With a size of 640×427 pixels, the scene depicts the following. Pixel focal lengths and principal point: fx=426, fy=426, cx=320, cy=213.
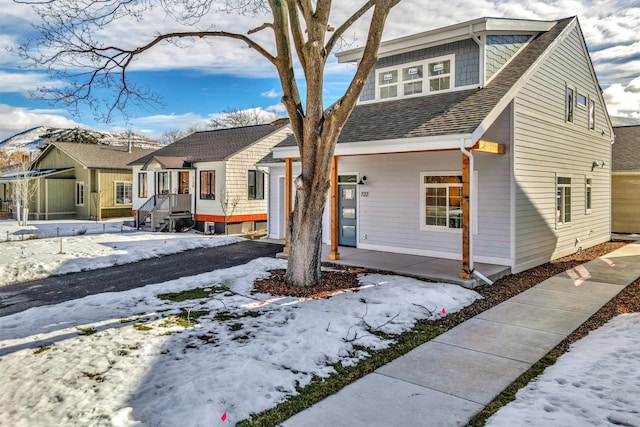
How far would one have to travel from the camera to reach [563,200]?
1206 cm

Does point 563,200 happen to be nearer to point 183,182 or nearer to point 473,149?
point 473,149

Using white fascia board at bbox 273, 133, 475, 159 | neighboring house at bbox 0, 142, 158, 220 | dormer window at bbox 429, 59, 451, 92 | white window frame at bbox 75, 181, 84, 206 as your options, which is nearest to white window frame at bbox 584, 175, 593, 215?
dormer window at bbox 429, 59, 451, 92

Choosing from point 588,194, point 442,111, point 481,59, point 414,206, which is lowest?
point 414,206

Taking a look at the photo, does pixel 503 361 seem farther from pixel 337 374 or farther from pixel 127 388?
pixel 127 388

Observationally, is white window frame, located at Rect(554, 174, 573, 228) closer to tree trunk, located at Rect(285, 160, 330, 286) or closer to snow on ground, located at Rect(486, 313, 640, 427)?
snow on ground, located at Rect(486, 313, 640, 427)

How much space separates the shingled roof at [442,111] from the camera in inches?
349

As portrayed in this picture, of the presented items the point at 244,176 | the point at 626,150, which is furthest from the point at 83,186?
the point at 626,150

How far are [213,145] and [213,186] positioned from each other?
2891 mm

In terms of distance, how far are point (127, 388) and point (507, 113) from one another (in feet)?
30.3

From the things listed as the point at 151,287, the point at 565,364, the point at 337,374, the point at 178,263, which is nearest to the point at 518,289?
the point at 565,364

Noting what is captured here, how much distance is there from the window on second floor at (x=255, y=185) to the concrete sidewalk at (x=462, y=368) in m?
14.2

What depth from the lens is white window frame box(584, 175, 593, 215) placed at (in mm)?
13624

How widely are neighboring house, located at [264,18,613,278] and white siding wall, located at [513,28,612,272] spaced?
1.8 inches

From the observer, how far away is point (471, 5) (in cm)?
1149
